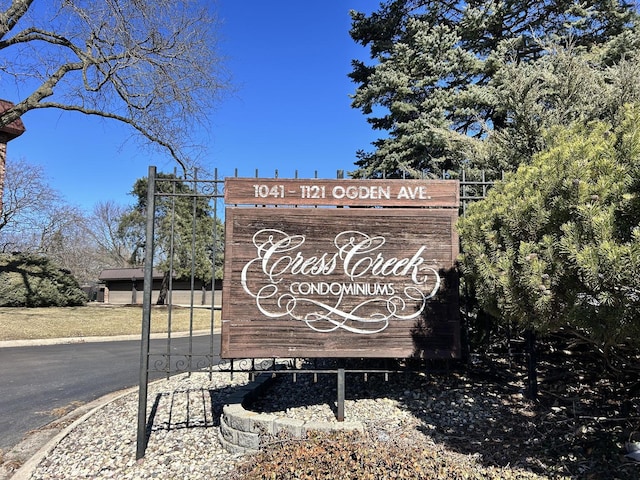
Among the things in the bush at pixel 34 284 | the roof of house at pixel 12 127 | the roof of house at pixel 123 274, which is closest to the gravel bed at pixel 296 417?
the roof of house at pixel 12 127

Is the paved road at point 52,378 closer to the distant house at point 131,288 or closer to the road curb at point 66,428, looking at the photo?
the road curb at point 66,428

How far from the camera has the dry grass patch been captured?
12.9 m

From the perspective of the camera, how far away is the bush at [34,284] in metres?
17.7

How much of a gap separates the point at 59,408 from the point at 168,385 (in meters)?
1.45

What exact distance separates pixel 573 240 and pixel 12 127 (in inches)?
750

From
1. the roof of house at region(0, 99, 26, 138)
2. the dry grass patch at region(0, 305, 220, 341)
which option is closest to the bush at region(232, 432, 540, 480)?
the dry grass patch at region(0, 305, 220, 341)

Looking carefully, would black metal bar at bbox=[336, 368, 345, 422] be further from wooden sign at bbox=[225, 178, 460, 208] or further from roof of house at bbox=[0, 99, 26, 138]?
roof of house at bbox=[0, 99, 26, 138]

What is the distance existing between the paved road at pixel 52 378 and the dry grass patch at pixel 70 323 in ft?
6.08

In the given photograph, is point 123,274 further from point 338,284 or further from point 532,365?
point 532,365

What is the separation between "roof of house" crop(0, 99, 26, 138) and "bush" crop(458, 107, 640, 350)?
1822 cm

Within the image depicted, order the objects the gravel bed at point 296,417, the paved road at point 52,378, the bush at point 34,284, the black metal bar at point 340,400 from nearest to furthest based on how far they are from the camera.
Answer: the gravel bed at point 296,417 < the black metal bar at point 340,400 < the paved road at point 52,378 < the bush at point 34,284

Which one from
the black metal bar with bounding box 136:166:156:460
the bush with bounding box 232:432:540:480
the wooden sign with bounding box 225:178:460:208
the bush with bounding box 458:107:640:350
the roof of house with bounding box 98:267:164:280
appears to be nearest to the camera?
the bush with bounding box 458:107:640:350

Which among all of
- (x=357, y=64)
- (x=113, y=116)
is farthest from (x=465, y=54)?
(x=113, y=116)

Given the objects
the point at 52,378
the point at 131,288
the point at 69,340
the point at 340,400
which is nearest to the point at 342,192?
the point at 340,400
